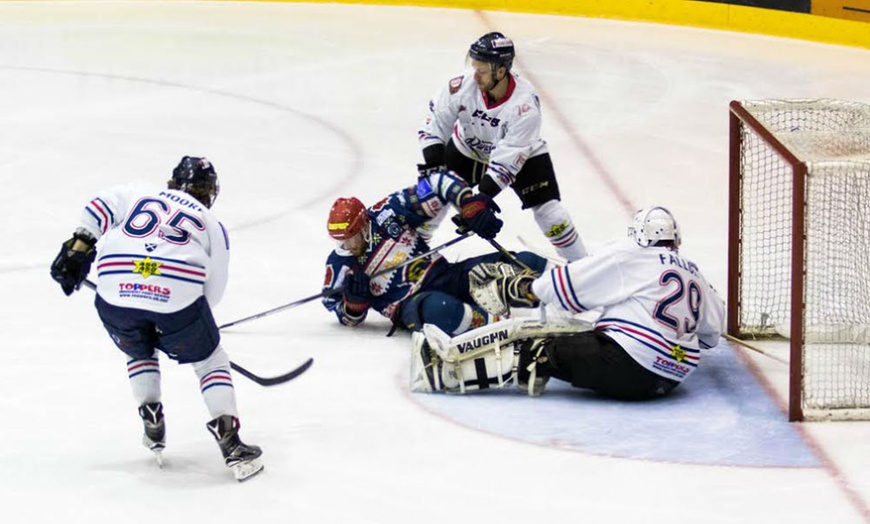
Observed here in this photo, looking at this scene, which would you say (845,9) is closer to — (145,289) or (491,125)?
(491,125)

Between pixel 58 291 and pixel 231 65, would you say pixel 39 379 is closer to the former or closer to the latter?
pixel 58 291

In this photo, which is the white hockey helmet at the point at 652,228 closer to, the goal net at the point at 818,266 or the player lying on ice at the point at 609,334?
the player lying on ice at the point at 609,334

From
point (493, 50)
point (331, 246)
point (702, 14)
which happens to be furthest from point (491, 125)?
point (702, 14)

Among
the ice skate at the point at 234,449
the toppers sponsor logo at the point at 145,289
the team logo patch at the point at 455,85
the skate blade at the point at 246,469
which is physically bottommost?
the skate blade at the point at 246,469

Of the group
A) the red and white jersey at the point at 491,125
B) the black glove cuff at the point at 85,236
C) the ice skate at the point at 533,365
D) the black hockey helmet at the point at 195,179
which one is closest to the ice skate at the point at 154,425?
the black glove cuff at the point at 85,236

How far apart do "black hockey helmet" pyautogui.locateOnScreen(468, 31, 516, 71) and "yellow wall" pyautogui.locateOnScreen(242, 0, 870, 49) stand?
500 centimetres

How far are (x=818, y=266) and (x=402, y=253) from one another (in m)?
1.32

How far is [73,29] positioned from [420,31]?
232cm

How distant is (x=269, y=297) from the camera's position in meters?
5.53

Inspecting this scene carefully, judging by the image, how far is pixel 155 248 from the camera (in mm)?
3764

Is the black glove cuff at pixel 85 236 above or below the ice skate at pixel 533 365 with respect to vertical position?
above

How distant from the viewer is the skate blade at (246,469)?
154 inches

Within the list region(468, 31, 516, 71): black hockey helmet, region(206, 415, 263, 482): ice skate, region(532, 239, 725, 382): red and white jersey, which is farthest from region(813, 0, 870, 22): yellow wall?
region(206, 415, 263, 482): ice skate

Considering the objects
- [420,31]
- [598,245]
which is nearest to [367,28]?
[420,31]
